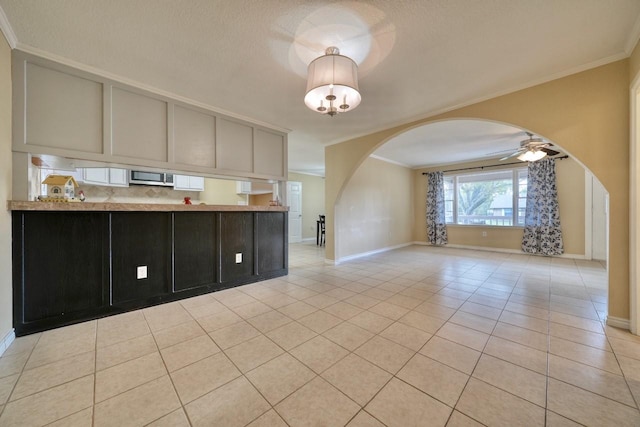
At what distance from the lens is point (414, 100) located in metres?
2.94

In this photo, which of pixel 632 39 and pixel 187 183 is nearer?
pixel 632 39

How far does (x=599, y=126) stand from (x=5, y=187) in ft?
17.0

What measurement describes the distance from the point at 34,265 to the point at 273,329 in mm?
2162

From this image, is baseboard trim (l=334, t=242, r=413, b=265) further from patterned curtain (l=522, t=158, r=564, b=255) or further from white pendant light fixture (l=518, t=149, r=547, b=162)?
white pendant light fixture (l=518, t=149, r=547, b=162)

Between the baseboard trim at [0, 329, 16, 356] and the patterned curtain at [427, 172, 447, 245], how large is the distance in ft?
26.0

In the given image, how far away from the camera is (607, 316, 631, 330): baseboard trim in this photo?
2.05 m

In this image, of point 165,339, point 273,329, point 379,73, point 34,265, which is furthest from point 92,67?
point 273,329

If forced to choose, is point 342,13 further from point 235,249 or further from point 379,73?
point 235,249

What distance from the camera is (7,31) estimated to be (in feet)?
5.85

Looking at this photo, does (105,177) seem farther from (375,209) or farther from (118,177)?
(375,209)

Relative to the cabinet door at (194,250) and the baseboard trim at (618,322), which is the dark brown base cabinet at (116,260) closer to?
the cabinet door at (194,250)

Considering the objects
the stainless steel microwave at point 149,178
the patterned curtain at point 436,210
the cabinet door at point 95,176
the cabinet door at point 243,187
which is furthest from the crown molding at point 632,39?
the cabinet door at point 95,176

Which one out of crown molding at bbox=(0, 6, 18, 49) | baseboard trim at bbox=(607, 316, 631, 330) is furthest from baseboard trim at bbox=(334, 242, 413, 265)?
crown molding at bbox=(0, 6, 18, 49)

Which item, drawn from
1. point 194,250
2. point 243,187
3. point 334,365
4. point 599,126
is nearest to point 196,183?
point 243,187
